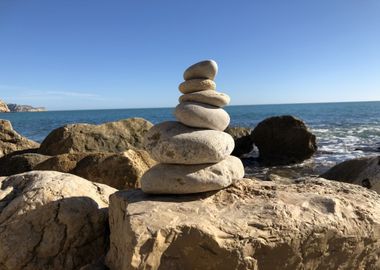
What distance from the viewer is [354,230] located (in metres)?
4.09

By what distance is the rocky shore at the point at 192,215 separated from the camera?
→ 3705 millimetres

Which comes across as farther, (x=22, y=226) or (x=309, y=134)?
(x=309, y=134)

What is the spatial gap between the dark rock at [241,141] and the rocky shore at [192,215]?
12.9m

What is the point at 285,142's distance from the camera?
53.8ft

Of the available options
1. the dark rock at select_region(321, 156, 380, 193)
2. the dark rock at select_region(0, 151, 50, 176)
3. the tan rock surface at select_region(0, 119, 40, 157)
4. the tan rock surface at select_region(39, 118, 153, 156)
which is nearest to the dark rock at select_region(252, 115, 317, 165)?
the tan rock surface at select_region(39, 118, 153, 156)

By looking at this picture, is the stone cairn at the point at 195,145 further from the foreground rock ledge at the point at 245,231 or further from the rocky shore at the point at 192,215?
the foreground rock ledge at the point at 245,231

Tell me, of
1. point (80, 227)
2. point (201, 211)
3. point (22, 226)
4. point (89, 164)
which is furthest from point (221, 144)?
point (89, 164)

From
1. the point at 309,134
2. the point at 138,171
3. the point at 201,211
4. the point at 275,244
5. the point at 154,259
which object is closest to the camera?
the point at 154,259

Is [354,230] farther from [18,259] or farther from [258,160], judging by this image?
[258,160]

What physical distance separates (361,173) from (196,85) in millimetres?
5459

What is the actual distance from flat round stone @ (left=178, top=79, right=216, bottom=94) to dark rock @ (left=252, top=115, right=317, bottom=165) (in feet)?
37.3

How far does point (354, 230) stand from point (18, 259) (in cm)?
389

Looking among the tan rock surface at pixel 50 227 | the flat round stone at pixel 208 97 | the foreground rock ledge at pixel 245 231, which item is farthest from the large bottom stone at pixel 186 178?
the tan rock surface at pixel 50 227

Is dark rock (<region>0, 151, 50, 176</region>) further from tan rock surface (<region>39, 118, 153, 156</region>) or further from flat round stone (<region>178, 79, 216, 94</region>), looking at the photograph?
flat round stone (<region>178, 79, 216, 94</region>)
